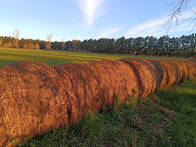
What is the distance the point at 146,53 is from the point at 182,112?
89140 millimetres

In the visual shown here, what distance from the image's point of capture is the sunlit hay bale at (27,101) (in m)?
1.59

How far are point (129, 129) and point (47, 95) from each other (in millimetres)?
2310

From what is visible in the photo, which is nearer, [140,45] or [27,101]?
[27,101]

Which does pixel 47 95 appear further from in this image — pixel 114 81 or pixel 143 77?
pixel 143 77

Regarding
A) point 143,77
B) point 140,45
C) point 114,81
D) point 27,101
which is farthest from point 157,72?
point 140,45

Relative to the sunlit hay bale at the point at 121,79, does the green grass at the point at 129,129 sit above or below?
below

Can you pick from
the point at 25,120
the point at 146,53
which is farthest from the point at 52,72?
the point at 146,53

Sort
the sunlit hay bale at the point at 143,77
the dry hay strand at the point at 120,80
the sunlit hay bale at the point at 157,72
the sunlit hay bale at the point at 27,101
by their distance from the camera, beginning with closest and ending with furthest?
the sunlit hay bale at the point at 27,101 < the dry hay strand at the point at 120,80 < the sunlit hay bale at the point at 143,77 < the sunlit hay bale at the point at 157,72

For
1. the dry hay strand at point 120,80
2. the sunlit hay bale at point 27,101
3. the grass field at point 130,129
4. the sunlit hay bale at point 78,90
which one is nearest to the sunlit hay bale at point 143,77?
the dry hay strand at point 120,80

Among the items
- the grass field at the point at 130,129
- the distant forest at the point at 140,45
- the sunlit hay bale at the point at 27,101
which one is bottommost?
the grass field at the point at 130,129

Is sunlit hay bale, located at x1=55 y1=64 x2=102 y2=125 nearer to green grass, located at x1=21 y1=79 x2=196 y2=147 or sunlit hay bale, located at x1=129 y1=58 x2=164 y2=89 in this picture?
green grass, located at x1=21 y1=79 x2=196 y2=147

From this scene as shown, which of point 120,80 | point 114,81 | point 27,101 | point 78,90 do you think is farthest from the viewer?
point 120,80

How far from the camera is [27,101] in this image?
1.78 metres

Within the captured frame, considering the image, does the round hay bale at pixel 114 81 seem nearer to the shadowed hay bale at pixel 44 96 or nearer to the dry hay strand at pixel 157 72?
the shadowed hay bale at pixel 44 96
